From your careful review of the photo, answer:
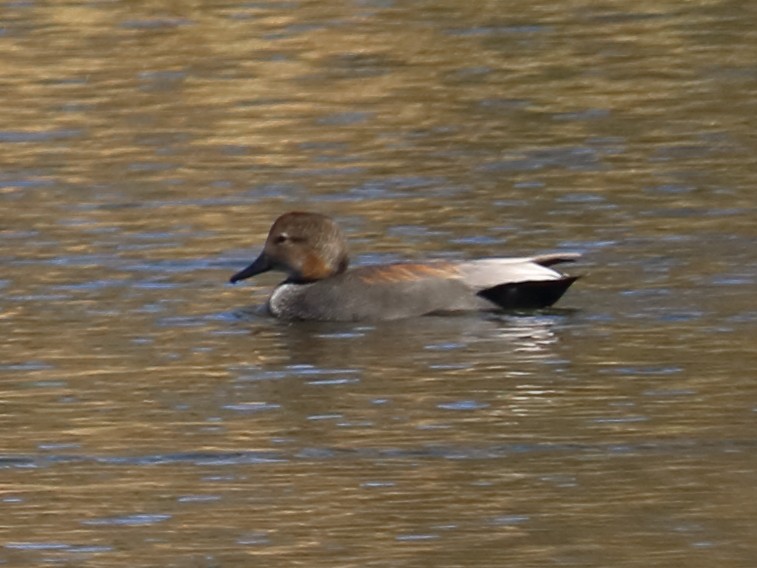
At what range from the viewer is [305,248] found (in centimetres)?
1291

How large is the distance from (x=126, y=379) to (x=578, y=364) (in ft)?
6.43

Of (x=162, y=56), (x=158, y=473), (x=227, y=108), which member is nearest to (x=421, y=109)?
(x=227, y=108)

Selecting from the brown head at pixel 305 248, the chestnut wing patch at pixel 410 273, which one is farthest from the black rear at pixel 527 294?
the brown head at pixel 305 248

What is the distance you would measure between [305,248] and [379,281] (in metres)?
0.69

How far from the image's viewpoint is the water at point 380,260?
862 cm

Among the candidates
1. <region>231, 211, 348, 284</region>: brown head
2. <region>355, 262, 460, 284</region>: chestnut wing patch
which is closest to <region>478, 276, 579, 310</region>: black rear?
<region>355, 262, 460, 284</region>: chestnut wing patch

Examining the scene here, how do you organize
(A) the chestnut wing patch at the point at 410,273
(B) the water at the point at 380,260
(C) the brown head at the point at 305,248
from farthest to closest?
(C) the brown head at the point at 305,248 < (A) the chestnut wing patch at the point at 410,273 < (B) the water at the point at 380,260

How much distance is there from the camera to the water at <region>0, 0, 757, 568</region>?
862cm

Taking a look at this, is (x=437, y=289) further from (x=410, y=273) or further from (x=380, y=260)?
(x=380, y=260)

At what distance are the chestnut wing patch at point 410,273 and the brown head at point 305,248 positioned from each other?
507mm

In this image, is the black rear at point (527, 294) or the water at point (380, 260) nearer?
the water at point (380, 260)

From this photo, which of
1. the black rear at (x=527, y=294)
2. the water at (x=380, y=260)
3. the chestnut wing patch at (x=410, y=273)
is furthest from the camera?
the chestnut wing patch at (x=410, y=273)

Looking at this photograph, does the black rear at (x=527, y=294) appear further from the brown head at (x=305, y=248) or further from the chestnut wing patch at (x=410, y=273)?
the brown head at (x=305, y=248)

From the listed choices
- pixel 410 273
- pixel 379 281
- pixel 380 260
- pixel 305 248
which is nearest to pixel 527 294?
pixel 410 273
